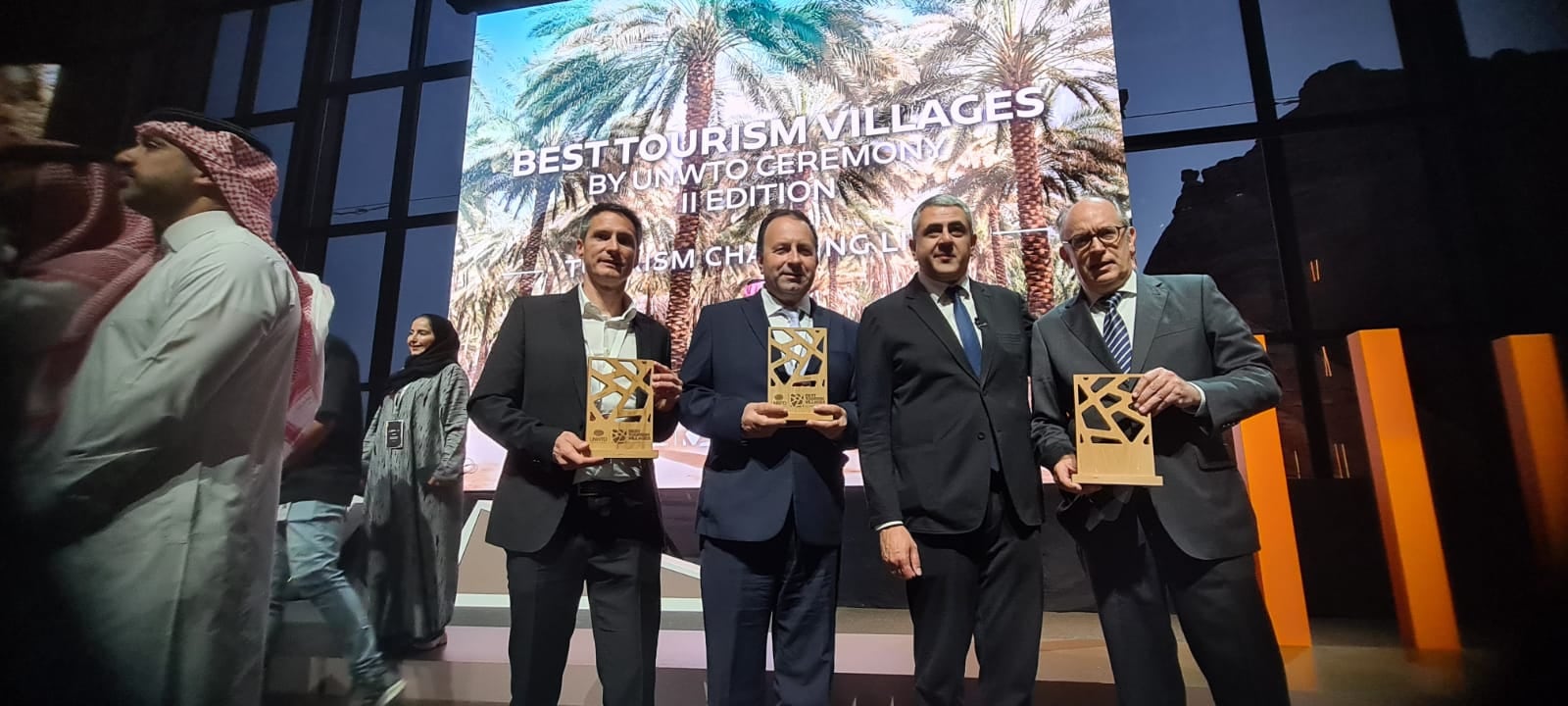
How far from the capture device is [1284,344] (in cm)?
269

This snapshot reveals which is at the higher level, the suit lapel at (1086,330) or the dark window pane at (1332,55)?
the dark window pane at (1332,55)

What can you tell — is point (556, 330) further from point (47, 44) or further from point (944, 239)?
point (47, 44)

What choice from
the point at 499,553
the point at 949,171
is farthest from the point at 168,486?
the point at 949,171

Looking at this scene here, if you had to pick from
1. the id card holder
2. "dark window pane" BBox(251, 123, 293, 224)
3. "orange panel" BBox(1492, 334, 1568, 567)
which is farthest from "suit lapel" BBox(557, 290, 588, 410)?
"orange panel" BBox(1492, 334, 1568, 567)

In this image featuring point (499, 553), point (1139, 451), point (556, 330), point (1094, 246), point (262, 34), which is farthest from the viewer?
point (262, 34)

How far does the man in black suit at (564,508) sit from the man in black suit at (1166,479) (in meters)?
1.22

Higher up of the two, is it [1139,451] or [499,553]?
[1139,451]

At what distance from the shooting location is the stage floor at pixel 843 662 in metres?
2.32

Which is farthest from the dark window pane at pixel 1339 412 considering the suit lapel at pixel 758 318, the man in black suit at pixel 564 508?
the man in black suit at pixel 564 508

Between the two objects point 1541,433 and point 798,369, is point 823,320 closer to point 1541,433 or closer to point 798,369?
point 798,369

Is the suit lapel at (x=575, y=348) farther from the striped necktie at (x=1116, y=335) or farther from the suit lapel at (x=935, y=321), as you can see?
the striped necktie at (x=1116, y=335)

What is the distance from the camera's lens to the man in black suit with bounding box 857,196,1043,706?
1.86 metres

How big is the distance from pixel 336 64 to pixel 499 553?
2.44 meters

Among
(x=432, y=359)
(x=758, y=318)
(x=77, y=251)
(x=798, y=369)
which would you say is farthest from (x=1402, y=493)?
(x=77, y=251)
